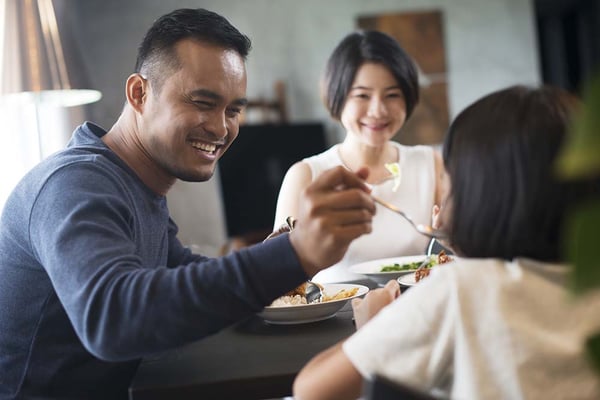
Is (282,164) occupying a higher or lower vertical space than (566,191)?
lower

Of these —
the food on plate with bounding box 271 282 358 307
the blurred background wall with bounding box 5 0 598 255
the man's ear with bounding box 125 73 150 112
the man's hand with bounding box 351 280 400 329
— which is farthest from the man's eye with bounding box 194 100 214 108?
the blurred background wall with bounding box 5 0 598 255

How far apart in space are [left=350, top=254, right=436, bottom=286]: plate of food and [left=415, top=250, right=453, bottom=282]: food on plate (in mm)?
58

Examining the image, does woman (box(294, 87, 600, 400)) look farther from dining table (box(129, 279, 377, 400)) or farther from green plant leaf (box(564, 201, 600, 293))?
green plant leaf (box(564, 201, 600, 293))

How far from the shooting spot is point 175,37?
1462 mm

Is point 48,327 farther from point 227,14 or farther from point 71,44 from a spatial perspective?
point 227,14

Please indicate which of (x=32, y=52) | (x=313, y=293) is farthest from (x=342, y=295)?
(x=32, y=52)

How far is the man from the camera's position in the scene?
3.12ft

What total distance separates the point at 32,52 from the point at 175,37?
1.48 metres

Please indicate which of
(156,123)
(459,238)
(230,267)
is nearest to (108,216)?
(230,267)

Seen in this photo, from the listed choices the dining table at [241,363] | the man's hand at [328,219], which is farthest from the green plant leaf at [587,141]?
the dining table at [241,363]

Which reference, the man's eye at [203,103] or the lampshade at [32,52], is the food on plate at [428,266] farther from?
→ the lampshade at [32,52]

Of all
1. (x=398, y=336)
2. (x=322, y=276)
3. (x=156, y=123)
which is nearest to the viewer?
(x=398, y=336)

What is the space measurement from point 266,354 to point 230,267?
0.30m

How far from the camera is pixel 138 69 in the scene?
156cm
